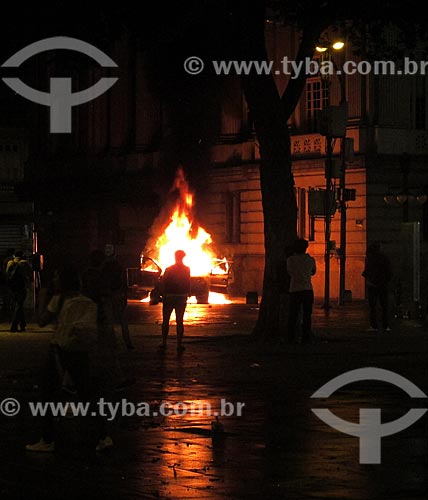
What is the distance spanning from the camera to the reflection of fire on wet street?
166 feet

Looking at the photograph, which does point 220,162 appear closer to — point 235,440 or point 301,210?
point 301,210

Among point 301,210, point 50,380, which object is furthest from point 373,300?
point 301,210

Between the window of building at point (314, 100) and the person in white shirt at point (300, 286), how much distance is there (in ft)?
99.5

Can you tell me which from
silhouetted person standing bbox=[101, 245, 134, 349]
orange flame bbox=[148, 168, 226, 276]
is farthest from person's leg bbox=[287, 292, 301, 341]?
orange flame bbox=[148, 168, 226, 276]

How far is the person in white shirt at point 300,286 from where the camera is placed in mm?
25312

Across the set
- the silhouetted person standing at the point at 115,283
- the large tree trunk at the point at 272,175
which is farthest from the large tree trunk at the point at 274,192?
the silhouetted person standing at the point at 115,283

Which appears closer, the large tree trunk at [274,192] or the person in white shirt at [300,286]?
the person in white shirt at [300,286]

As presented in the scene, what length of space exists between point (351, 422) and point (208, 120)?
48004mm

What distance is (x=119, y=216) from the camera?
2638 inches

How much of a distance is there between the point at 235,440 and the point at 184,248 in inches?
1740

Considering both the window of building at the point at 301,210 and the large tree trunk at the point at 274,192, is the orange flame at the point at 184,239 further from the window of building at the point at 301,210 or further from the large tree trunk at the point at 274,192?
the large tree trunk at the point at 274,192

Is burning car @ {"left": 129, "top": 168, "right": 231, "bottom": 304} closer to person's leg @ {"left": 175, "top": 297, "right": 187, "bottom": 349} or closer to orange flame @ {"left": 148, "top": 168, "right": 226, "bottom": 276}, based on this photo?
orange flame @ {"left": 148, "top": 168, "right": 226, "bottom": 276}

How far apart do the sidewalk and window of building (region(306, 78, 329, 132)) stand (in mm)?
32639

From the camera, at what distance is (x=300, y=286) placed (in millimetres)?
25516
